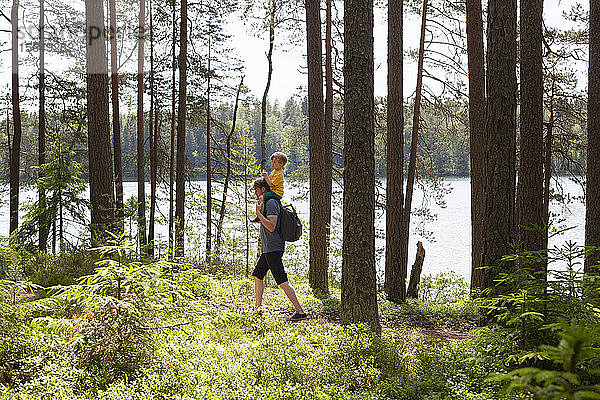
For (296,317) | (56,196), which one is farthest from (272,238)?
(56,196)

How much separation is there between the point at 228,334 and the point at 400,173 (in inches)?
219

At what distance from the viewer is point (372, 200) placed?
5828mm

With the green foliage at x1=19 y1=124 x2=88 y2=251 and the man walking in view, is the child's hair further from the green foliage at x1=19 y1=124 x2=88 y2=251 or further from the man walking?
the green foliage at x1=19 y1=124 x2=88 y2=251

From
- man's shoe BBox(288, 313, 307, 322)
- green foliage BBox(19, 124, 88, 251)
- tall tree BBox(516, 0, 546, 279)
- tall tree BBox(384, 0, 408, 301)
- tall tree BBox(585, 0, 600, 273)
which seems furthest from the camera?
green foliage BBox(19, 124, 88, 251)

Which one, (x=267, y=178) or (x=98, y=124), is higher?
(x=98, y=124)

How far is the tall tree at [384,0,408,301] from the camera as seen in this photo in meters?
9.84

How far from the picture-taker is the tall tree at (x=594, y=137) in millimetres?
9625

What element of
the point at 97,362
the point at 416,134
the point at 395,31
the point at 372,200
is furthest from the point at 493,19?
the point at 416,134

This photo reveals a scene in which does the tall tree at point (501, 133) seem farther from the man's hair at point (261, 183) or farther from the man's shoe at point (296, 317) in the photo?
the man's hair at point (261, 183)

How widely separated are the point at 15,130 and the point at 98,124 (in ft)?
29.6

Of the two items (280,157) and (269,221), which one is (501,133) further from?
(269,221)

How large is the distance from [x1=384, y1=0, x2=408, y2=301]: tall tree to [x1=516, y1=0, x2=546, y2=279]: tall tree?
233 centimetres

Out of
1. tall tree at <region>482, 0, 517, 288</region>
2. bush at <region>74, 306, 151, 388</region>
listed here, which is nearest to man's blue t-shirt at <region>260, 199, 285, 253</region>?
bush at <region>74, 306, 151, 388</region>

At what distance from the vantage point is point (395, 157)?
A: 9.98 meters
